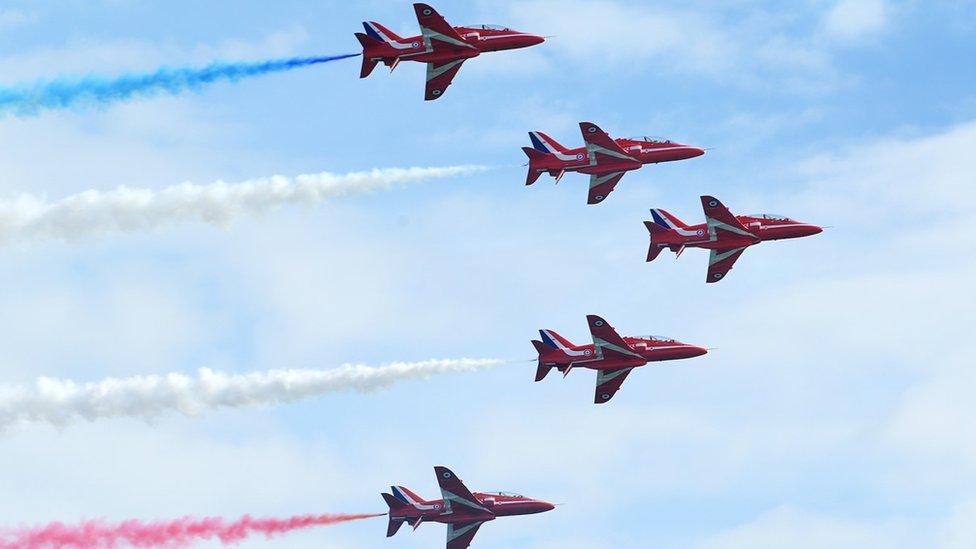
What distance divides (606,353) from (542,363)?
180 inches

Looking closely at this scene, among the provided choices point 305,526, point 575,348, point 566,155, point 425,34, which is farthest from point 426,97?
point 305,526

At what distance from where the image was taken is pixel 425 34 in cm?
9381

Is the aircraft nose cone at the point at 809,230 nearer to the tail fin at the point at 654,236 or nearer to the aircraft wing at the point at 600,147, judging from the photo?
the tail fin at the point at 654,236

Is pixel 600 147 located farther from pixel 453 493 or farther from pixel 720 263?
pixel 453 493

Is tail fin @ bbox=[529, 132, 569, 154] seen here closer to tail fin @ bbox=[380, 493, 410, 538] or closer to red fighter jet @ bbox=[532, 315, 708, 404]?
red fighter jet @ bbox=[532, 315, 708, 404]

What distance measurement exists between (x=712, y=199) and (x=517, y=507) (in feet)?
73.1

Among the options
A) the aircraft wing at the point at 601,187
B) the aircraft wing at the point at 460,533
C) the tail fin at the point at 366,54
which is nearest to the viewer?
the tail fin at the point at 366,54

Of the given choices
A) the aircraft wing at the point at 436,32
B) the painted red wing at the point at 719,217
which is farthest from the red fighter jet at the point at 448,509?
the aircraft wing at the point at 436,32

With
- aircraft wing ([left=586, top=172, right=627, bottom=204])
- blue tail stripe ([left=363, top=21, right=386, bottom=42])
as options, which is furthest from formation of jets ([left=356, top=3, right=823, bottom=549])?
blue tail stripe ([left=363, top=21, right=386, bottom=42])

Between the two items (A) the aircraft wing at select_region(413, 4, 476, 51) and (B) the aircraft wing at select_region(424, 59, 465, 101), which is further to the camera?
(B) the aircraft wing at select_region(424, 59, 465, 101)

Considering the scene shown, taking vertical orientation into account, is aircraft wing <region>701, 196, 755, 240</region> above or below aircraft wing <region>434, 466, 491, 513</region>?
above

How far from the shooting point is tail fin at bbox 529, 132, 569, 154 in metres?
102

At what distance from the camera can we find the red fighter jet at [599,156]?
10156 cm

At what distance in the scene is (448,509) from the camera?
10569 cm
